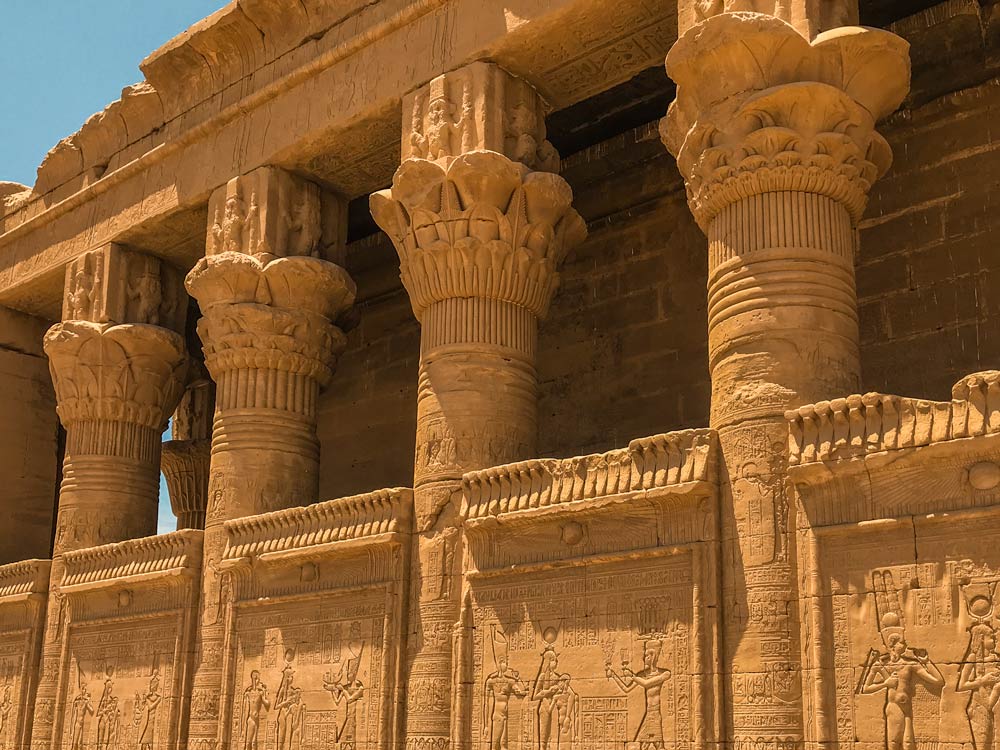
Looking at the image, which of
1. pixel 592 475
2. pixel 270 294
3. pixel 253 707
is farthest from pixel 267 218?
pixel 592 475

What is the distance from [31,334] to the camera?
13977mm

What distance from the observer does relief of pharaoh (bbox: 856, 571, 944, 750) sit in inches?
233

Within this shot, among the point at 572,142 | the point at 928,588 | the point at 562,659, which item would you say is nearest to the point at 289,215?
the point at 572,142

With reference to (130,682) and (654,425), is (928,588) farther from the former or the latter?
(130,682)

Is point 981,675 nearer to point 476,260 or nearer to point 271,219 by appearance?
point 476,260

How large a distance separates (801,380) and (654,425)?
4023 mm

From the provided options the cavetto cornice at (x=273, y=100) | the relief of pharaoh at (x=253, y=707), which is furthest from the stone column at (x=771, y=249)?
the relief of pharaoh at (x=253, y=707)

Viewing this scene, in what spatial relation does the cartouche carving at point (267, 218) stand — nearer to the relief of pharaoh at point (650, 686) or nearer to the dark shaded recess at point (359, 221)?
the dark shaded recess at point (359, 221)

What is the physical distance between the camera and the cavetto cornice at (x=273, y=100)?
8.96 meters

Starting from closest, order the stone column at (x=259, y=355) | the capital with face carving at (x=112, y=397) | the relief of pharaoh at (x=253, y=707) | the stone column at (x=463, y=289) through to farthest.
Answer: the stone column at (x=463, y=289) → the relief of pharaoh at (x=253, y=707) → the stone column at (x=259, y=355) → the capital with face carving at (x=112, y=397)

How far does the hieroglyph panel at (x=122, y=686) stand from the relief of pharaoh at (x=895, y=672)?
5.93m

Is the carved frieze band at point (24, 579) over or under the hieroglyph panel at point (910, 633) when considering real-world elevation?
over

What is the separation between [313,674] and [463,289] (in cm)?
291

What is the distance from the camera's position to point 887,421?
246 inches
